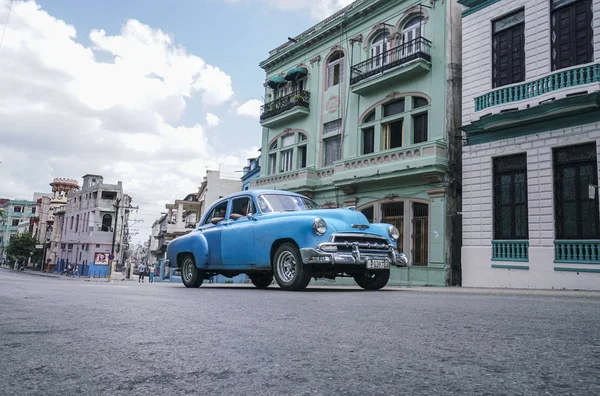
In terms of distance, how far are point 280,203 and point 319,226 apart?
5.66 feet

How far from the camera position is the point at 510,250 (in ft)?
49.5

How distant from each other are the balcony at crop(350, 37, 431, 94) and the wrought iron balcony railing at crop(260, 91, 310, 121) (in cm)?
356

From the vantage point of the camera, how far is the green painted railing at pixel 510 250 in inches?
577

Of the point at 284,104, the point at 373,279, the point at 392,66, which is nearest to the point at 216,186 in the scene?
the point at 284,104

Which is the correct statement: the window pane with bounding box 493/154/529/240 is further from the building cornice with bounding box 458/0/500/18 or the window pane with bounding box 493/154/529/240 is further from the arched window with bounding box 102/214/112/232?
the arched window with bounding box 102/214/112/232

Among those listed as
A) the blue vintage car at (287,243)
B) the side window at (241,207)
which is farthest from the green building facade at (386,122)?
the side window at (241,207)

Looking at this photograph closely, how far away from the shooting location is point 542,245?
14.2 meters

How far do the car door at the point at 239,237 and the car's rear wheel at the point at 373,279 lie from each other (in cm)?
215

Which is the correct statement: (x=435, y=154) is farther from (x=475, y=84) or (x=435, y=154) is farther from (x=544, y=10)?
(x=544, y=10)

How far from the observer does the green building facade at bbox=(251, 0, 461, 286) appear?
1777cm

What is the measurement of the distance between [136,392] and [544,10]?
55.8 feet

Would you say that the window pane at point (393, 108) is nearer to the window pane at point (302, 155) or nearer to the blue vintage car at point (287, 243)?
the window pane at point (302, 155)

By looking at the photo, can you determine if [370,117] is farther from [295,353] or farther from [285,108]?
[295,353]

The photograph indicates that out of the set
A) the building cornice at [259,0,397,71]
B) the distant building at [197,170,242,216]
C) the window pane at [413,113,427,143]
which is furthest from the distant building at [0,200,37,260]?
the window pane at [413,113,427,143]
